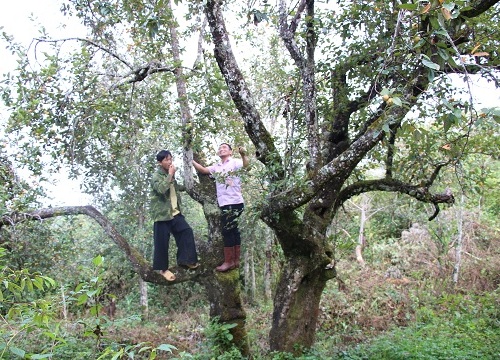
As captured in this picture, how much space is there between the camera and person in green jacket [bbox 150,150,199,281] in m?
5.35

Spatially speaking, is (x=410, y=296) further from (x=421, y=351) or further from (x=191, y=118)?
(x=191, y=118)

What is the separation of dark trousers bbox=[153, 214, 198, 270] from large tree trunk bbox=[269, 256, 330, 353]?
1091 millimetres

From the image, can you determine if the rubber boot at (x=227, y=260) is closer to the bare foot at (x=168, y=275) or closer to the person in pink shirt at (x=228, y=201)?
the person in pink shirt at (x=228, y=201)

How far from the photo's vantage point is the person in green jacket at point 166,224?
535cm

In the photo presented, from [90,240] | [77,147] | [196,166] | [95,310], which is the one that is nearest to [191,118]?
[196,166]

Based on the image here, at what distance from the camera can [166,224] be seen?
552 centimetres

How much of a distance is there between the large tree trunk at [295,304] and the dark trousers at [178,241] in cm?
109

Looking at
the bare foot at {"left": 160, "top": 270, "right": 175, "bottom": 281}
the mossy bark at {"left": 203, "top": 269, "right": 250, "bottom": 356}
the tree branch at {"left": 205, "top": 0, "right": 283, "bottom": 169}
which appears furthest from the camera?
the mossy bark at {"left": 203, "top": 269, "right": 250, "bottom": 356}

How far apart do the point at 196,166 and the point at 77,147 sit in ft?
5.17

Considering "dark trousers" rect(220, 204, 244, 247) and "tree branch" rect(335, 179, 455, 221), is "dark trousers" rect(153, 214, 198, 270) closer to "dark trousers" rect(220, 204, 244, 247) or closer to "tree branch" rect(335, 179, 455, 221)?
"dark trousers" rect(220, 204, 244, 247)

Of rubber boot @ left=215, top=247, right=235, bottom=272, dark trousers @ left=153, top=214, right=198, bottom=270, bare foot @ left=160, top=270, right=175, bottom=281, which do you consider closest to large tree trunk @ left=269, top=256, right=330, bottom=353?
rubber boot @ left=215, top=247, right=235, bottom=272

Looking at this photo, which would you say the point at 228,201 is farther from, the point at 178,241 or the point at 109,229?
the point at 109,229

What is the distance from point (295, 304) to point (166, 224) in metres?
1.74

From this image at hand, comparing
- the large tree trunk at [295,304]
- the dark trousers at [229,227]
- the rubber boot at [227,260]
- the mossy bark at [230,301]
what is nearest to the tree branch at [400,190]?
the large tree trunk at [295,304]
